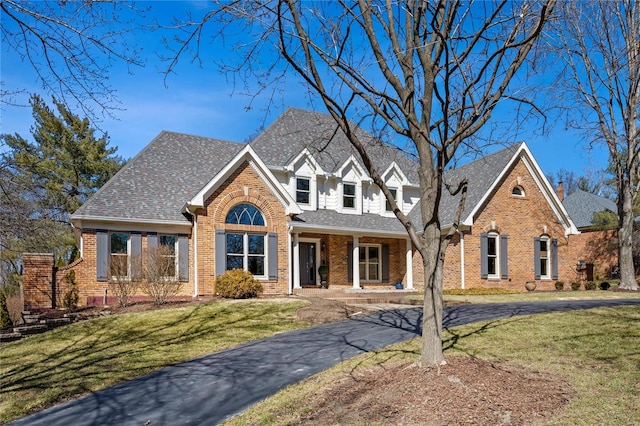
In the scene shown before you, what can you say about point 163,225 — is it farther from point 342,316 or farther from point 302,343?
point 302,343

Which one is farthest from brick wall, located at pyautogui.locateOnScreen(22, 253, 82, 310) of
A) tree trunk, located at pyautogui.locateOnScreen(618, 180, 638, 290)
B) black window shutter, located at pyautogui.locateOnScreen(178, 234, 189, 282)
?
tree trunk, located at pyautogui.locateOnScreen(618, 180, 638, 290)

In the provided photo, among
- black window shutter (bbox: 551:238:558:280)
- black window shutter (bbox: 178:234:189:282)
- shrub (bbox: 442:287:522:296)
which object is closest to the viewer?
black window shutter (bbox: 178:234:189:282)

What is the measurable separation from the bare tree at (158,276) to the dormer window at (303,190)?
7702 mm

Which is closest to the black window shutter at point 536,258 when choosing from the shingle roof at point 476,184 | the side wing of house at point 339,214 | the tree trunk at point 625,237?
the tree trunk at point 625,237

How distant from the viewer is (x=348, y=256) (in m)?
23.3

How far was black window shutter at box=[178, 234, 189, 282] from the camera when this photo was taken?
18.8 m

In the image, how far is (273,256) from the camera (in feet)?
64.2

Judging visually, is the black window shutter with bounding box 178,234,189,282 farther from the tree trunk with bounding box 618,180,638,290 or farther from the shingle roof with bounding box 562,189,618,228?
the shingle roof with bounding box 562,189,618,228

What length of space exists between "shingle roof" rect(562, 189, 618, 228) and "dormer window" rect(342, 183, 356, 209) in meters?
22.2

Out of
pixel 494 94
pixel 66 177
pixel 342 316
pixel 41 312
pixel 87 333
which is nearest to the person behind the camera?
pixel 494 94

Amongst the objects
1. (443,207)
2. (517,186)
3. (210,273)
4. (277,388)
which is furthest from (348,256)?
(277,388)

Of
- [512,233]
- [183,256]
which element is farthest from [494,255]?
[183,256]

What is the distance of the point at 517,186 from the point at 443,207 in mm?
3583

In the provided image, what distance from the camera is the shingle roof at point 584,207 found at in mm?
38500
